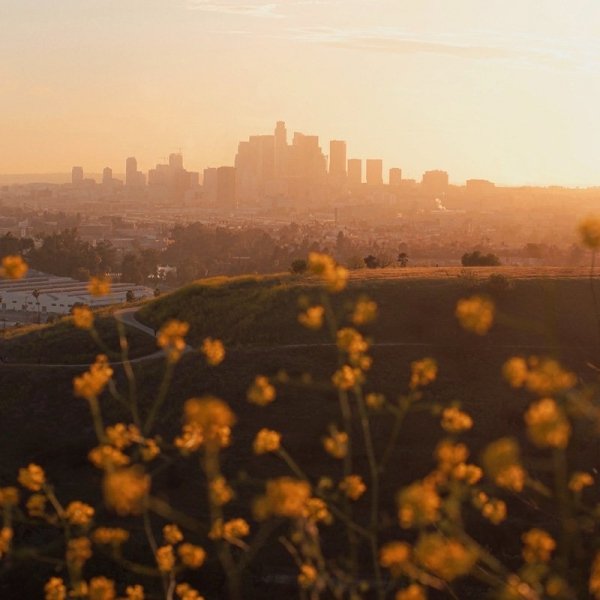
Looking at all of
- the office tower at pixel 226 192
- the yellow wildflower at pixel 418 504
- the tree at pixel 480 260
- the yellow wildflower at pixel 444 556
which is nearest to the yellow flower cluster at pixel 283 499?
the yellow wildflower at pixel 418 504

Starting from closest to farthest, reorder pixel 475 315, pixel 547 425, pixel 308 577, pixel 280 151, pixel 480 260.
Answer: pixel 547 425, pixel 475 315, pixel 308 577, pixel 480 260, pixel 280 151

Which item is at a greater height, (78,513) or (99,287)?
(99,287)

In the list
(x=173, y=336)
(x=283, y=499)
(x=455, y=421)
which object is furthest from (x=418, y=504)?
(x=173, y=336)

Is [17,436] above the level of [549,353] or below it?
below

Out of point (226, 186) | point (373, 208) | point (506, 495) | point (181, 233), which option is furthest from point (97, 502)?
point (226, 186)

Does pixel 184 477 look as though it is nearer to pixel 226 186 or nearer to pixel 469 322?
pixel 469 322

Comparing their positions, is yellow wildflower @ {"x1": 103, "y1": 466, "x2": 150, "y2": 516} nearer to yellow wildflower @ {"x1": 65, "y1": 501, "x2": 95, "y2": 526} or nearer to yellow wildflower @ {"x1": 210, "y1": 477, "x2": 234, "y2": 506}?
yellow wildflower @ {"x1": 210, "y1": 477, "x2": 234, "y2": 506}

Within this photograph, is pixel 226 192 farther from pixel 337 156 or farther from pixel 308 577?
pixel 308 577

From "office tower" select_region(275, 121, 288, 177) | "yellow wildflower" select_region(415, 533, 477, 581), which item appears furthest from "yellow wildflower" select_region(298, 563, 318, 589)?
"office tower" select_region(275, 121, 288, 177)
